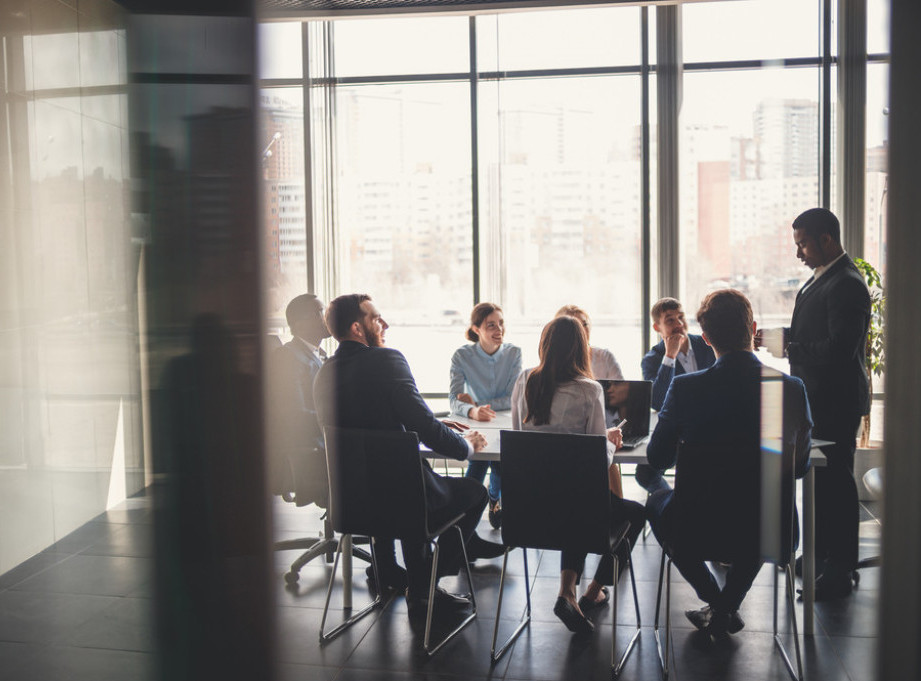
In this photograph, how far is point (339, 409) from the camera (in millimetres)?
2842

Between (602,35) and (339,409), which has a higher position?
(602,35)

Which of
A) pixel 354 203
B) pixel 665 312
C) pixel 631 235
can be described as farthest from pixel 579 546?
pixel 354 203

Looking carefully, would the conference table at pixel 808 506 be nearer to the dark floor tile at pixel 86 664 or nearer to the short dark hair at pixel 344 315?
the short dark hair at pixel 344 315

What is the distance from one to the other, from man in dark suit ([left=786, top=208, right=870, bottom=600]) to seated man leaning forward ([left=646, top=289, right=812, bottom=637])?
56cm

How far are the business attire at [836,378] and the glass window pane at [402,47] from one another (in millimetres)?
3246

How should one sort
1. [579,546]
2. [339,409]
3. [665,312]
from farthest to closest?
[665,312] → [339,409] → [579,546]

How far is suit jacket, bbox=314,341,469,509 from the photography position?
2809 millimetres

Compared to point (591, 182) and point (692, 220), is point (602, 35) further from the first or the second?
point (692, 220)

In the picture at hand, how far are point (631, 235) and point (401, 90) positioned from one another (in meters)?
1.98

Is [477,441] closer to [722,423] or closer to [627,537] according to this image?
[627,537]

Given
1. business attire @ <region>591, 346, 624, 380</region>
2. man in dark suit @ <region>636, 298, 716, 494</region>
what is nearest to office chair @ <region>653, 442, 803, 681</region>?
man in dark suit @ <region>636, 298, 716, 494</region>

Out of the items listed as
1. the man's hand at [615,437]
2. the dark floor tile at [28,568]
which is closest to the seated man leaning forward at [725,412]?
the man's hand at [615,437]

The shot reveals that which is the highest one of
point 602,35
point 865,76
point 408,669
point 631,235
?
point 602,35

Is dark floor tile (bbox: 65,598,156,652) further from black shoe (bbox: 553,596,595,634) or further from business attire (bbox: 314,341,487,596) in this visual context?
black shoe (bbox: 553,596,595,634)
